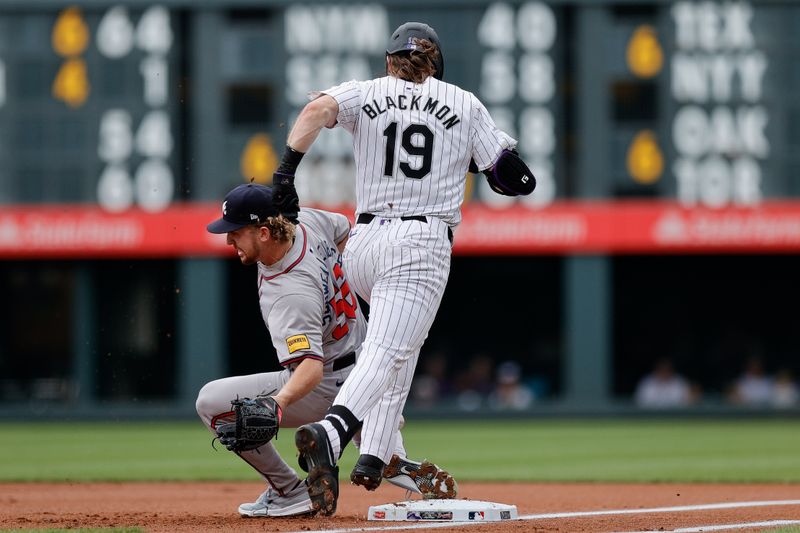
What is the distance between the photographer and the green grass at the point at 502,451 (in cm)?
971

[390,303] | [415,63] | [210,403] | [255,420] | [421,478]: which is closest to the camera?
[255,420]

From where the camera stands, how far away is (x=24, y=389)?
21938 millimetres

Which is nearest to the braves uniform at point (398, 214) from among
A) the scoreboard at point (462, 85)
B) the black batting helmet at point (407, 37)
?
the black batting helmet at point (407, 37)

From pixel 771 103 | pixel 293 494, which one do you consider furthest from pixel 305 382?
pixel 771 103

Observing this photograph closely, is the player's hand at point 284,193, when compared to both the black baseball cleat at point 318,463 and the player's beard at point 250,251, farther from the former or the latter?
the black baseball cleat at point 318,463

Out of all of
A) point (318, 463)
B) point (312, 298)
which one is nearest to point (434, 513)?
point (318, 463)

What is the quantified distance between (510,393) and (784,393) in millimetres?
3577

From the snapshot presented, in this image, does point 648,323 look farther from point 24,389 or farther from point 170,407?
point 24,389

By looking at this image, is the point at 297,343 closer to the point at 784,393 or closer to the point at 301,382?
the point at 301,382

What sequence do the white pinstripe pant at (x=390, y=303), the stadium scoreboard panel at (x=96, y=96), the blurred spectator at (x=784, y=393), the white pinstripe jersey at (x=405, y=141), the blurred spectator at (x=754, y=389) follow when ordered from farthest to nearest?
the blurred spectator at (x=754, y=389), the blurred spectator at (x=784, y=393), the stadium scoreboard panel at (x=96, y=96), the white pinstripe jersey at (x=405, y=141), the white pinstripe pant at (x=390, y=303)

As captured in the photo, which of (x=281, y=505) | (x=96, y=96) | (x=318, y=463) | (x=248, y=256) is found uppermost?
(x=96, y=96)

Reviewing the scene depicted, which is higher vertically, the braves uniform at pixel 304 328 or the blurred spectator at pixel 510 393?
the braves uniform at pixel 304 328

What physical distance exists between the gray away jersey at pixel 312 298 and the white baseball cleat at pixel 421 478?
1.54 ft

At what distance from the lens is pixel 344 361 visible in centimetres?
558
